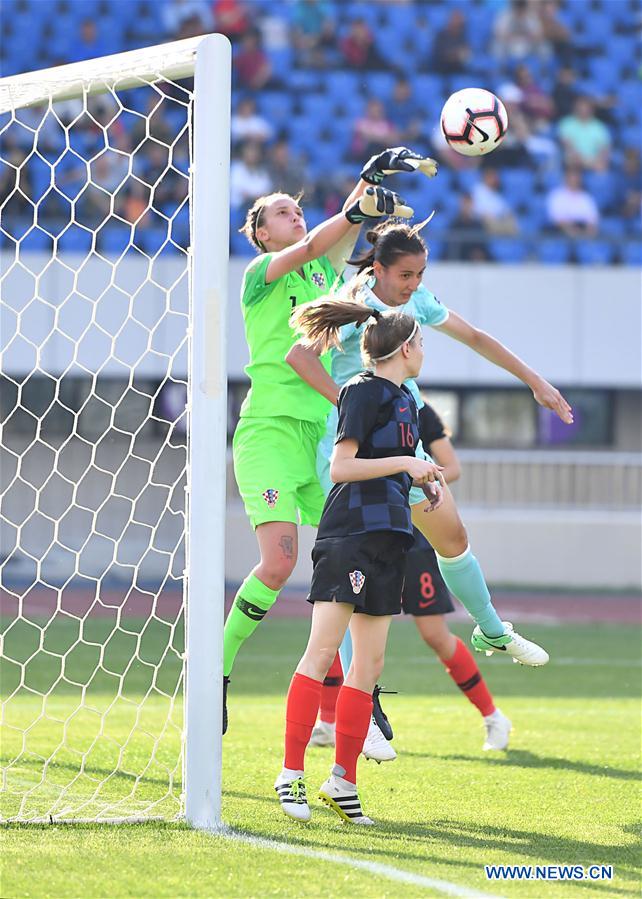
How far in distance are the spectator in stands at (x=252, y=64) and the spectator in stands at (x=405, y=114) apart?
1814mm

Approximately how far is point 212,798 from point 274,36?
1619 centimetres

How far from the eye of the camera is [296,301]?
520 centimetres

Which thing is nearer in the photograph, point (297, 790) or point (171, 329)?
point (297, 790)

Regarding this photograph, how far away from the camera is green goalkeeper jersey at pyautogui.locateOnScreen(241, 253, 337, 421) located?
5105mm

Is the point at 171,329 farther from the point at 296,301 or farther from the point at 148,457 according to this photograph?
the point at 296,301

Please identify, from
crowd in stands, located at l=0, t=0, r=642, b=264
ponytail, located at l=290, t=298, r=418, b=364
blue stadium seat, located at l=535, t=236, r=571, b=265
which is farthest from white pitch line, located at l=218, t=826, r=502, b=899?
blue stadium seat, located at l=535, t=236, r=571, b=265

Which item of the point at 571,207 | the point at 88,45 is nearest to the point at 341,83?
the point at 88,45

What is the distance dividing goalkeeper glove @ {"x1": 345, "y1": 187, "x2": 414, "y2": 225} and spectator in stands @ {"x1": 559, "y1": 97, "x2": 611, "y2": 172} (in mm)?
13349

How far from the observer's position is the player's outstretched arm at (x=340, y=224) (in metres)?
4.35

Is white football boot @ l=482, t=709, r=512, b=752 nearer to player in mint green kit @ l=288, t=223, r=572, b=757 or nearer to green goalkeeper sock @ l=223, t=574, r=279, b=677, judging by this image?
player in mint green kit @ l=288, t=223, r=572, b=757

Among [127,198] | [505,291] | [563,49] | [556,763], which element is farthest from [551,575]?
[556,763]

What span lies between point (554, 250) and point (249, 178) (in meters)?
3.93

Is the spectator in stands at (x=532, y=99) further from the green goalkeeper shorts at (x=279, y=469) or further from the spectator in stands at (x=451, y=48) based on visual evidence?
the green goalkeeper shorts at (x=279, y=469)

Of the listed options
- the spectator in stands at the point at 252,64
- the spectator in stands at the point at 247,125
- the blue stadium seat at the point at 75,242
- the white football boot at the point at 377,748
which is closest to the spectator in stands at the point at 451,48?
the spectator in stands at the point at 252,64
